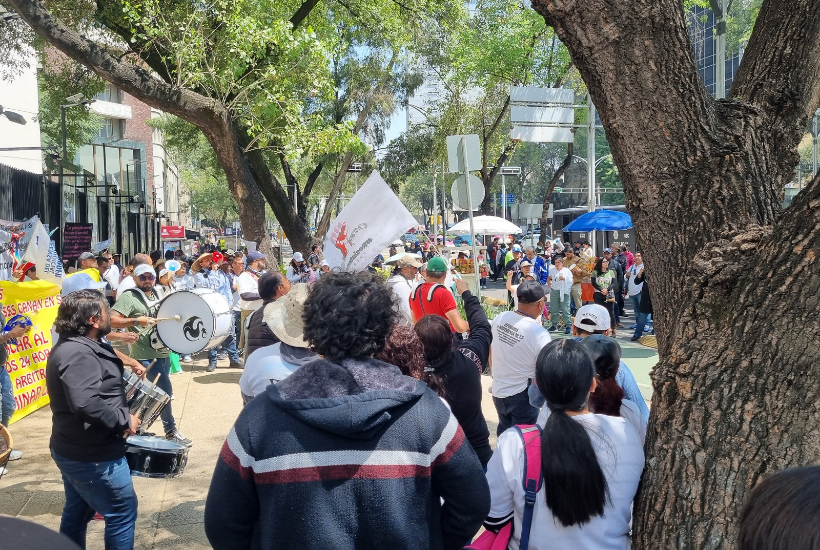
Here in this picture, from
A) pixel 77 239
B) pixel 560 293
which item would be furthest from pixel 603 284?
pixel 77 239

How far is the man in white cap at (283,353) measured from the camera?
3.83m

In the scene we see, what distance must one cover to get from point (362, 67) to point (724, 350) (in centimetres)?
2392

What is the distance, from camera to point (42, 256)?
32.6 feet

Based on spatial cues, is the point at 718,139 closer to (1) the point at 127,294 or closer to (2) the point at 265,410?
(2) the point at 265,410

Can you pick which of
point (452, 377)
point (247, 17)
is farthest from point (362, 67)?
point (452, 377)

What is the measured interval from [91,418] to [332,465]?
7.05ft

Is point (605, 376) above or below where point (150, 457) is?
above

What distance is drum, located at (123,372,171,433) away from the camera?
5.43m

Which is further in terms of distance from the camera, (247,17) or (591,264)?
(591,264)

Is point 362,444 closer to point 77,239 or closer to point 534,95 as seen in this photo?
point 77,239

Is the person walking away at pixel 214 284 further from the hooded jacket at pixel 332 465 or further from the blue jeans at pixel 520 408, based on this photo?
the hooded jacket at pixel 332 465

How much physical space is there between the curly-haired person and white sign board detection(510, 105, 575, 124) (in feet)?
58.0

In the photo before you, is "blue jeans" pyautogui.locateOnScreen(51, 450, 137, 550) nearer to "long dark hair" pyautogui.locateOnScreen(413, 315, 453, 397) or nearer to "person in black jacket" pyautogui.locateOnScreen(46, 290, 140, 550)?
"person in black jacket" pyautogui.locateOnScreen(46, 290, 140, 550)

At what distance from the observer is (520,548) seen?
8.75 feet
